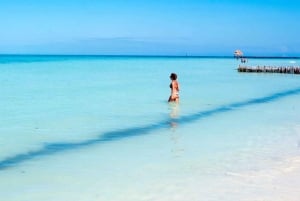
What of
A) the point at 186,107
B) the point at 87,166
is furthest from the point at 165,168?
the point at 186,107

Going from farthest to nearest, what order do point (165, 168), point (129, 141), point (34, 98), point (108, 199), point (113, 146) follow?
point (34, 98) → point (129, 141) → point (113, 146) → point (165, 168) → point (108, 199)

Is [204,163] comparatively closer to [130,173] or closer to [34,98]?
[130,173]

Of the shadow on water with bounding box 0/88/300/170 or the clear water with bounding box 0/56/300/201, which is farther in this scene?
the shadow on water with bounding box 0/88/300/170

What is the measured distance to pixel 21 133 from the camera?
11711mm

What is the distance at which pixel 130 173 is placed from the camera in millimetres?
7707

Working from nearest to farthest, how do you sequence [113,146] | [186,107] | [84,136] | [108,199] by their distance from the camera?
1. [108,199]
2. [113,146]
3. [84,136]
4. [186,107]

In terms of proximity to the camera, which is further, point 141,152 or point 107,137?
point 107,137

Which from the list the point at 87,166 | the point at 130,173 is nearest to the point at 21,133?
the point at 87,166

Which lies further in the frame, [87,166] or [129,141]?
[129,141]

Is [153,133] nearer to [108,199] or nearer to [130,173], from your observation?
[130,173]

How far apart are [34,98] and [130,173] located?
50.5 feet

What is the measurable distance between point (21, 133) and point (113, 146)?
2843mm

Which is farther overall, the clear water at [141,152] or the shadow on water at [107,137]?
the shadow on water at [107,137]

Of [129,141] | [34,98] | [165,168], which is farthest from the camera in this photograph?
[34,98]
